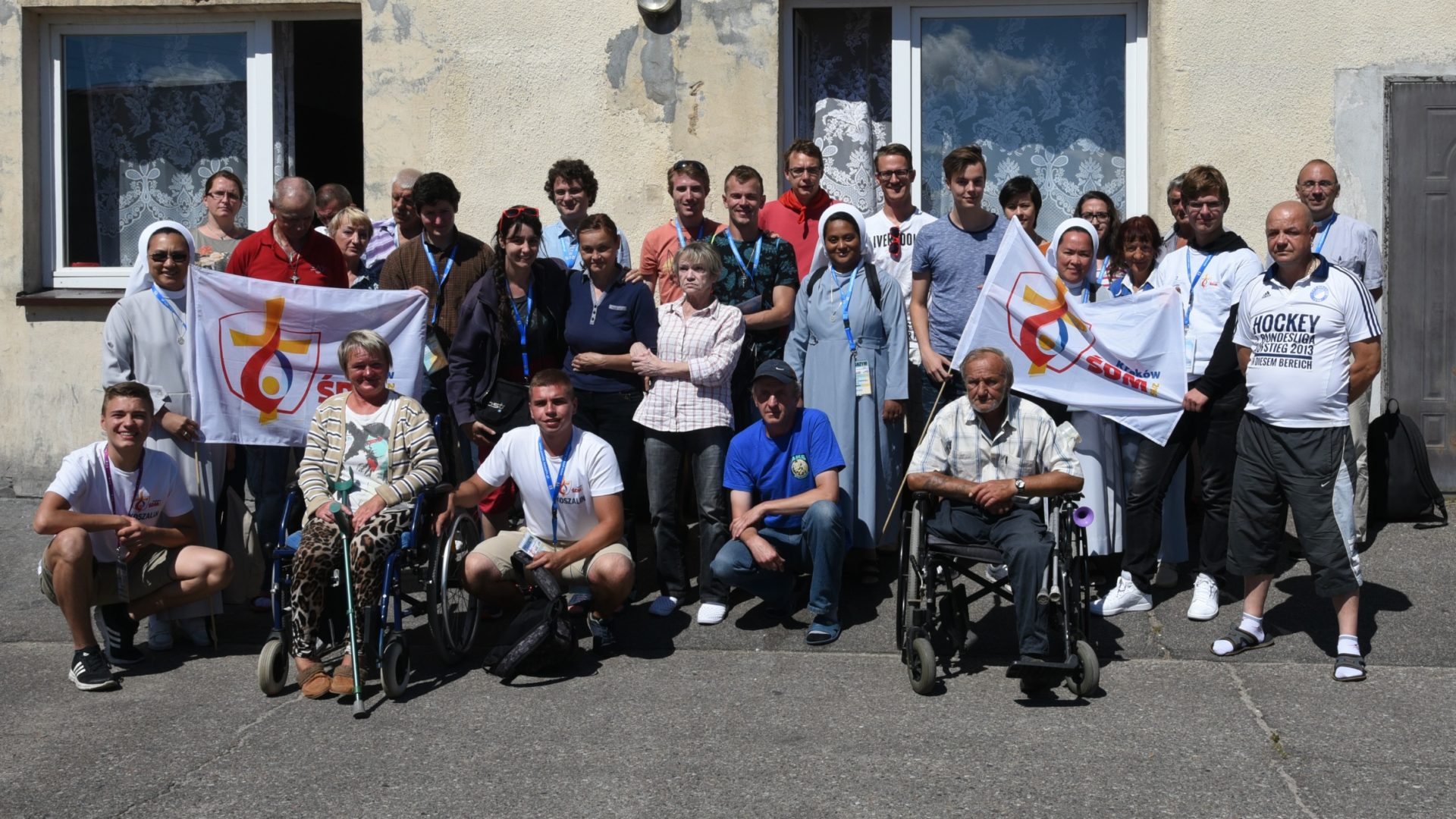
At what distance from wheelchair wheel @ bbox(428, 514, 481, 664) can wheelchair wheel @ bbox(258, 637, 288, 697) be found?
617 millimetres

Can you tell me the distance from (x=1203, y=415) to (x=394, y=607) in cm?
388

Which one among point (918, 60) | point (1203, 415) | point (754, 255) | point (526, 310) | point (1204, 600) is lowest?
point (1204, 600)

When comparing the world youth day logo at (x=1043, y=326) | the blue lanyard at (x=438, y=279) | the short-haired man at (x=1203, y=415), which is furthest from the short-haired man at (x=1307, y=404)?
the blue lanyard at (x=438, y=279)

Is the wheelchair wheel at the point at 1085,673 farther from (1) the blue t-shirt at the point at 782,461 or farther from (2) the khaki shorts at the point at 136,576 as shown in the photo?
(2) the khaki shorts at the point at 136,576

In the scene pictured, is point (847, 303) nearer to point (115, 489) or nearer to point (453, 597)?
point (453, 597)

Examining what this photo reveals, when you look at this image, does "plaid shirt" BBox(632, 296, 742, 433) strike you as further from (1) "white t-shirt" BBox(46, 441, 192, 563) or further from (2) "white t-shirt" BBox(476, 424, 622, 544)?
(1) "white t-shirt" BBox(46, 441, 192, 563)

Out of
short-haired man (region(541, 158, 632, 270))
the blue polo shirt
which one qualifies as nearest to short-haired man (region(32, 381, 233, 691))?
the blue polo shirt

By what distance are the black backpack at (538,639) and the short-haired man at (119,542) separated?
1.44 metres

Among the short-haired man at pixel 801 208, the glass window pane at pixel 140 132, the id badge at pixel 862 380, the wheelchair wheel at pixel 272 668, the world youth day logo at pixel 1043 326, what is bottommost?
the wheelchair wheel at pixel 272 668

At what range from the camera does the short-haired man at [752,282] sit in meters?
7.32

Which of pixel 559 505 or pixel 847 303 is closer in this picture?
pixel 559 505

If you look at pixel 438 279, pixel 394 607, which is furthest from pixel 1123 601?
pixel 438 279

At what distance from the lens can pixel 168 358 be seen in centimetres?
696

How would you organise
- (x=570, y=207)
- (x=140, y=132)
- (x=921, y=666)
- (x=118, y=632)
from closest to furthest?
(x=921, y=666), (x=118, y=632), (x=570, y=207), (x=140, y=132)
